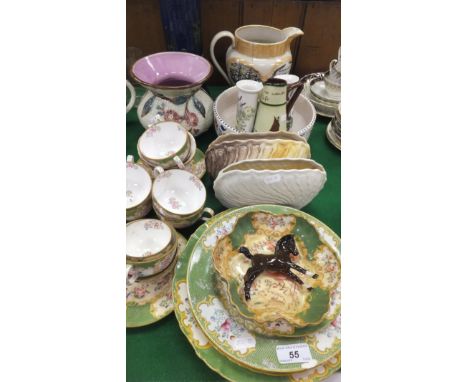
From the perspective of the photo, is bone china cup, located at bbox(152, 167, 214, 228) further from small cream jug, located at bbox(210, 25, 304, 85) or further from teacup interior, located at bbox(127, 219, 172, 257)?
small cream jug, located at bbox(210, 25, 304, 85)

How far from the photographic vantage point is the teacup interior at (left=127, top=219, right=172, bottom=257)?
770 mm

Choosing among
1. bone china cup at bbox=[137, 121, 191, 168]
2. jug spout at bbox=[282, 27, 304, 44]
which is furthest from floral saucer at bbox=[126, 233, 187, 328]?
jug spout at bbox=[282, 27, 304, 44]

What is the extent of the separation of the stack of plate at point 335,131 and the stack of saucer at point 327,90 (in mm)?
91

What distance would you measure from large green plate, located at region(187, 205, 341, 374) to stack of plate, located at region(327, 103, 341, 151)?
63 cm

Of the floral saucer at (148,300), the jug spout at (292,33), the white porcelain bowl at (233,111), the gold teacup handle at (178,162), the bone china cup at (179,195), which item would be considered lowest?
the floral saucer at (148,300)

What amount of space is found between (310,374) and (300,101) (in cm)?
77

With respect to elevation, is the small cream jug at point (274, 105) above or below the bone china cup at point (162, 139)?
above

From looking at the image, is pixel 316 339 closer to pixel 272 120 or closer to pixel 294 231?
pixel 294 231

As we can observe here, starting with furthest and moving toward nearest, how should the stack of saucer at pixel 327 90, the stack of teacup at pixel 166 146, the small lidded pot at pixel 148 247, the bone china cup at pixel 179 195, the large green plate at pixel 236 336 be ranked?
the stack of saucer at pixel 327 90
the stack of teacup at pixel 166 146
the bone china cup at pixel 179 195
the small lidded pot at pixel 148 247
the large green plate at pixel 236 336

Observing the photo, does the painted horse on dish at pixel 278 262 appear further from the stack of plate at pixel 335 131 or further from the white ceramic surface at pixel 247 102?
the stack of plate at pixel 335 131

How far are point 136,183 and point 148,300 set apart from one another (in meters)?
0.32

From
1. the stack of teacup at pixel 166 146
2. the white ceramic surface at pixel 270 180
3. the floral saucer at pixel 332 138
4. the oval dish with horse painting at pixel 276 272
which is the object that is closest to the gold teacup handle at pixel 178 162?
the stack of teacup at pixel 166 146

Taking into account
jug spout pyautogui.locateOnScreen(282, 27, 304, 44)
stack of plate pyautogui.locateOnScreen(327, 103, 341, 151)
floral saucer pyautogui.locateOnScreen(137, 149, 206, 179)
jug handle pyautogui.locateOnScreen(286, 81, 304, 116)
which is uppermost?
jug spout pyautogui.locateOnScreen(282, 27, 304, 44)

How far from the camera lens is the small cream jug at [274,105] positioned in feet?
2.85
